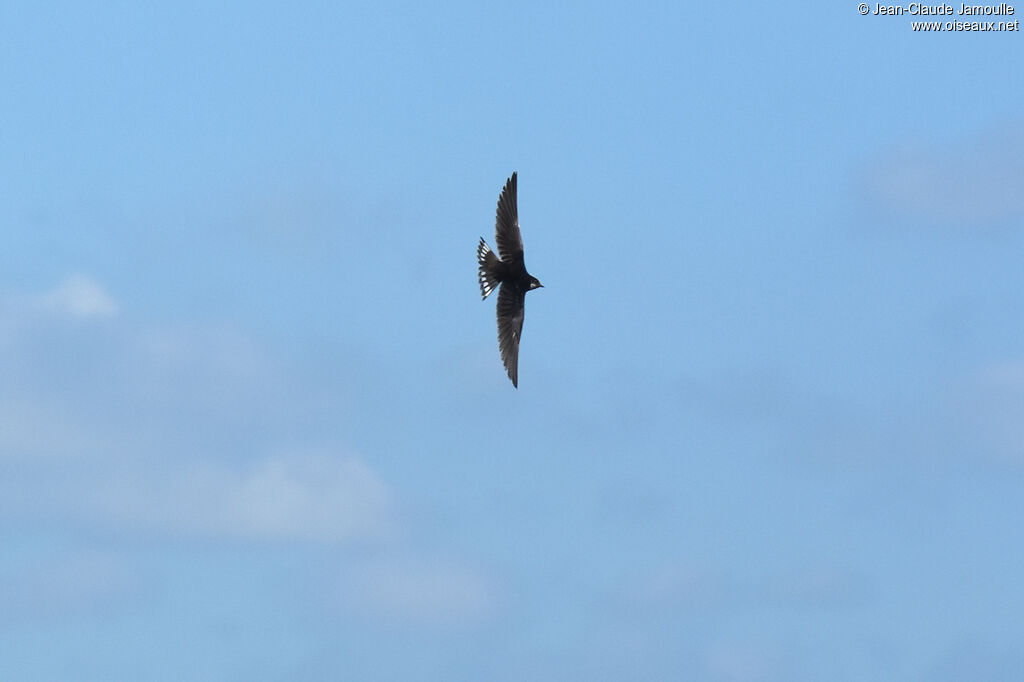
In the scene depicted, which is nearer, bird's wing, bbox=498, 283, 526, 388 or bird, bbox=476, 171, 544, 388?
bird, bbox=476, 171, 544, 388

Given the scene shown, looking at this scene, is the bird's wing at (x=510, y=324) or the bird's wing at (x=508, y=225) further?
the bird's wing at (x=510, y=324)

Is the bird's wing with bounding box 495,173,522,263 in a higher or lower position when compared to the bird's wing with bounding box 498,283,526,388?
higher

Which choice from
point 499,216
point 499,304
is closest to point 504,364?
point 499,304

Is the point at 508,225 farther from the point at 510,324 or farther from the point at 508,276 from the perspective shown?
the point at 510,324

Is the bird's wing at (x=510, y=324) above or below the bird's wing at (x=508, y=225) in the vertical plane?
below

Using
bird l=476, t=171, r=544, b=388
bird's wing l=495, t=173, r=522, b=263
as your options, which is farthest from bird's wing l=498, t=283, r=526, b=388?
bird's wing l=495, t=173, r=522, b=263

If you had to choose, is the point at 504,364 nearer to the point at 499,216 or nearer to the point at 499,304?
the point at 499,304

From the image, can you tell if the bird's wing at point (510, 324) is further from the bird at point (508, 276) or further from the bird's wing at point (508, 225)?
the bird's wing at point (508, 225)

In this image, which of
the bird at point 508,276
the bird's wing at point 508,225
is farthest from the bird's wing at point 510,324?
the bird's wing at point 508,225

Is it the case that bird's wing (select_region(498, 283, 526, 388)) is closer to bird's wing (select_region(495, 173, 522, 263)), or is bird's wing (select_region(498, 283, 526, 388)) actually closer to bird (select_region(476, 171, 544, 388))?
bird (select_region(476, 171, 544, 388))
